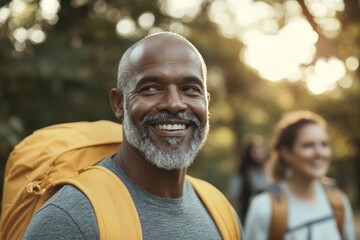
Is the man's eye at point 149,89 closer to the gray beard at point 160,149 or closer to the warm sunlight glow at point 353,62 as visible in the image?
the gray beard at point 160,149

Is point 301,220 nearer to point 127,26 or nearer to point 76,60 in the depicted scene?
point 76,60

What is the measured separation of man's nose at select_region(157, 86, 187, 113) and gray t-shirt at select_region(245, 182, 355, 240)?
80.3 inches

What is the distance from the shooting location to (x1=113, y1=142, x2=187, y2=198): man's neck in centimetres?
254

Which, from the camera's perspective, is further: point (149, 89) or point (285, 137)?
point (285, 137)

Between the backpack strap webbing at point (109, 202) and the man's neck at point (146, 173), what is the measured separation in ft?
0.48

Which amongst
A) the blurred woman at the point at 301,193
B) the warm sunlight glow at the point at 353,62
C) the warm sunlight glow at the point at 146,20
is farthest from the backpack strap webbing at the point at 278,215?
the warm sunlight glow at the point at 146,20

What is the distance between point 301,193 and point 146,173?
235cm

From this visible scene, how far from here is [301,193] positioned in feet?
15.1

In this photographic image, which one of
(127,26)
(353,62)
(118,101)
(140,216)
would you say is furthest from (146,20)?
(140,216)

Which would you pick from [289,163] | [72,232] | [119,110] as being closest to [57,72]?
[289,163]

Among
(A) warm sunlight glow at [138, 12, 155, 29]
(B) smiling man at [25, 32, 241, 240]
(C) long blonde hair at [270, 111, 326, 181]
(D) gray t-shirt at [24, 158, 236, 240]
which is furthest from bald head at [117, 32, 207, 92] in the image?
(A) warm sunlight glow at [138, 12, 155, 29]

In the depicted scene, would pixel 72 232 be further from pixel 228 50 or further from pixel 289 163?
pixel 228 50

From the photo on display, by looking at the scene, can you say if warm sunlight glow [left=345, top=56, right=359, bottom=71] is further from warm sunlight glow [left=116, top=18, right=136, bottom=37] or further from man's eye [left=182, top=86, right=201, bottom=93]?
warm sunlight glow [left=116, top=18, right=136, bottom=37]

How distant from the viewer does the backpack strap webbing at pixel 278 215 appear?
4.25 m
